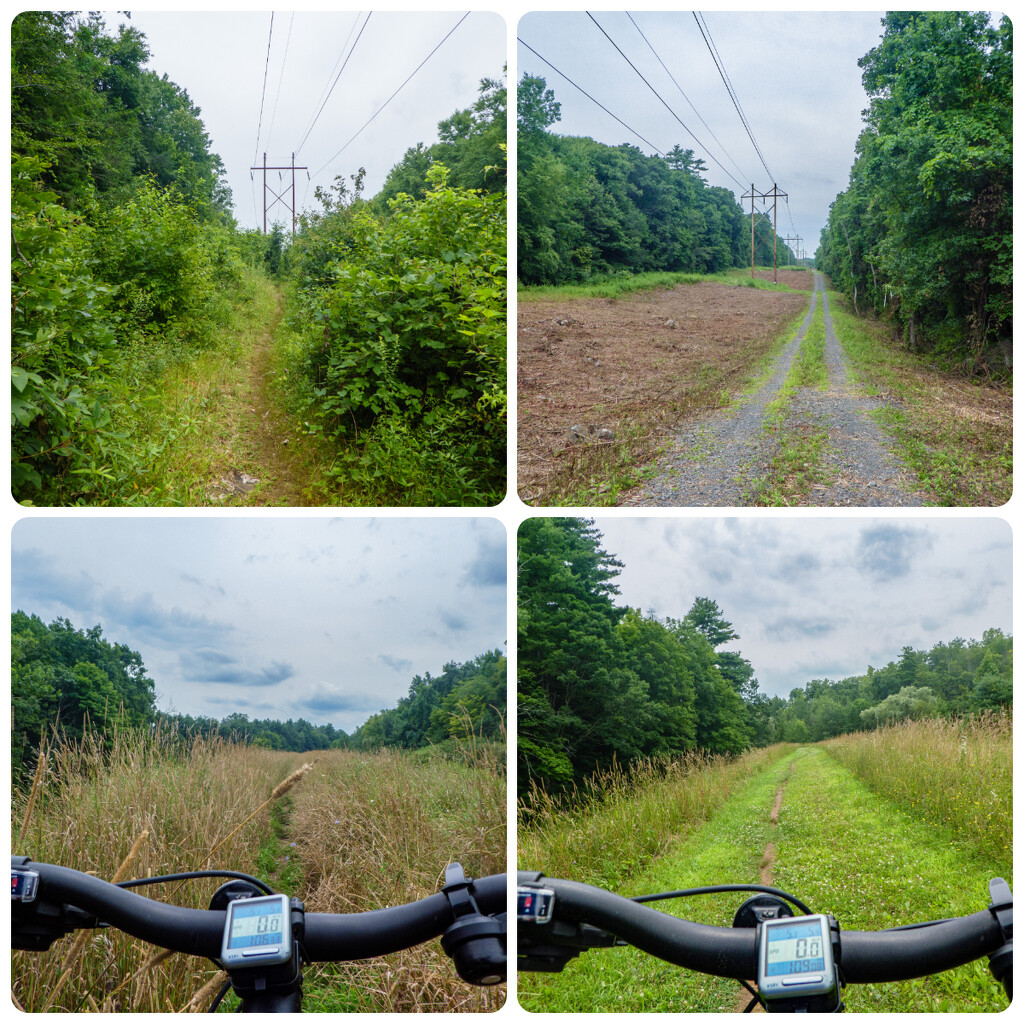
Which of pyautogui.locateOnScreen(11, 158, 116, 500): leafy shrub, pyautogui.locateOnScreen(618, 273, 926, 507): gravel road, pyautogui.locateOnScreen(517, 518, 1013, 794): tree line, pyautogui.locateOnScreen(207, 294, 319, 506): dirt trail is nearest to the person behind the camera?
pyautogui.locateOnScreen(517, 518, 1013, 794): tree line

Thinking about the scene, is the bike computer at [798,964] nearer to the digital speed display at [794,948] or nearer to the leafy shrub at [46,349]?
the digital speed display at [794,948]

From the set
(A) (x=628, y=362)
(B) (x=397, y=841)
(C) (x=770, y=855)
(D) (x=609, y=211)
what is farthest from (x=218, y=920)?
(A) (x=628, y=362)

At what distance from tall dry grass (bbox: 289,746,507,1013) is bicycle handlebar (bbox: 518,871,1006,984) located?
63 cm

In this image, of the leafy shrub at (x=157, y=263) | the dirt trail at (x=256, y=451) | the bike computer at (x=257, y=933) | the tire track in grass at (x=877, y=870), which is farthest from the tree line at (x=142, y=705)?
the leafy shrub at (x=157, y=263)

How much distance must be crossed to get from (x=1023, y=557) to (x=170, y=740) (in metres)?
2.83

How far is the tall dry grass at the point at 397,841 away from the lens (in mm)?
1545

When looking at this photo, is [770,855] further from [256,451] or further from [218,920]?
[256,451]

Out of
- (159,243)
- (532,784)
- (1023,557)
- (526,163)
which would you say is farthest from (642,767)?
(159,243)

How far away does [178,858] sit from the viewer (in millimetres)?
2076

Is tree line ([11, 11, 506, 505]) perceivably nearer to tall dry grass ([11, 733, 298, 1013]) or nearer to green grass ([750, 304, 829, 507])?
tall dry grass ([11, 733, 298, 1013])

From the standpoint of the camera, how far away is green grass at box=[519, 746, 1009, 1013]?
131 centimetres

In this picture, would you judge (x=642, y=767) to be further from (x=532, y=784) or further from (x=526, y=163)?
(x=526, y=163)

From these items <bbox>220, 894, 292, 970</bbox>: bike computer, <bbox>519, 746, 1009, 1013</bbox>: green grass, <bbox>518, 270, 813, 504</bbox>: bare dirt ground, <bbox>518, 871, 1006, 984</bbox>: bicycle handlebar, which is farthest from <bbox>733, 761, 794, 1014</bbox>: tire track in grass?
<bbox>518, 270, 813, 504</bbox>: bare dirt ground

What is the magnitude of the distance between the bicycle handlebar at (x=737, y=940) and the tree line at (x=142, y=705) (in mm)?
550
